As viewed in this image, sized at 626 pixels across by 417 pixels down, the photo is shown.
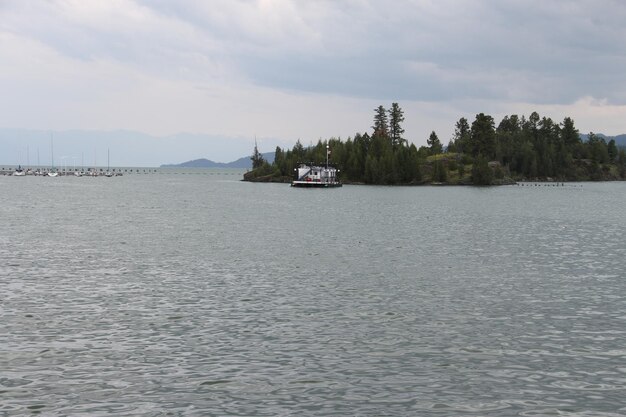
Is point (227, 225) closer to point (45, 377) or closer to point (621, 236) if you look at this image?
point (621, 236)

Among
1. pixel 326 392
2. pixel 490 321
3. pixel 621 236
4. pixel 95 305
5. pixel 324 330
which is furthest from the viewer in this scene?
pixel 621 236

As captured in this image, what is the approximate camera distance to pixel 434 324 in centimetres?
3066

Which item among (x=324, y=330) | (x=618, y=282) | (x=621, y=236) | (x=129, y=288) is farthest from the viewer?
(x=621, y=236)

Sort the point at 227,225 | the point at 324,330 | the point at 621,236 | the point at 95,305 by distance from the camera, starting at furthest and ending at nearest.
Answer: the point at 227,225, the point at 621,236, the point at 95,305, the point at 324,330

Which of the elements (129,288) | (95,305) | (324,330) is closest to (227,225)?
(129,288)

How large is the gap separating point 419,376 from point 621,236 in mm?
64827

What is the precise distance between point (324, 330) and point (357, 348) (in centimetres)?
324

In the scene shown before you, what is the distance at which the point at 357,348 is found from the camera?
2638 cm

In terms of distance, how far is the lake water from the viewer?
2048cm

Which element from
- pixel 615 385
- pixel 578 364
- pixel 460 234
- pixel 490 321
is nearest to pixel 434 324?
pixel 490 321

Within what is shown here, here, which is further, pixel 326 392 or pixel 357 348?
pixel 357 348

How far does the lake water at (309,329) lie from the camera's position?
20477mm

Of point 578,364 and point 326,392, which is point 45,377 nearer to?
point 326,392

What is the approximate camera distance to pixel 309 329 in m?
29.5
